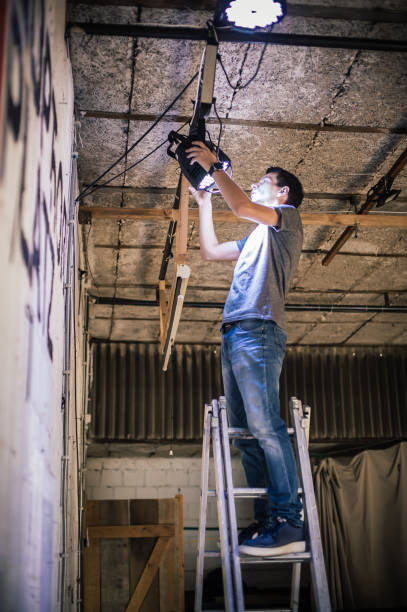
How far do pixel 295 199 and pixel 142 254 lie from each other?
289 centimetres

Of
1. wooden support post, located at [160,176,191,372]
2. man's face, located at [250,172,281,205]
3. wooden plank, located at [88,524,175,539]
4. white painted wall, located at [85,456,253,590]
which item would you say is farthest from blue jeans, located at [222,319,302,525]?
white painted wall, located at [85,456,253,590]

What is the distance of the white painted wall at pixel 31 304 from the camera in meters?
1.64

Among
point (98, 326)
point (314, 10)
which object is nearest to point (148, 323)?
point (98, 326)

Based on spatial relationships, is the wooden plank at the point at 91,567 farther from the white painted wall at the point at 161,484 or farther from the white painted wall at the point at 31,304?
the white painted wall at the point at 31,304

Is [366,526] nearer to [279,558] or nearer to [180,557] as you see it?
[180,557]

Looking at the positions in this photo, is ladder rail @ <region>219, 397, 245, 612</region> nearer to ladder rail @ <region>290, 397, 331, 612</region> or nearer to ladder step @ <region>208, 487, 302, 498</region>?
ladder step @ <region>208, 487, 302, 498</region>

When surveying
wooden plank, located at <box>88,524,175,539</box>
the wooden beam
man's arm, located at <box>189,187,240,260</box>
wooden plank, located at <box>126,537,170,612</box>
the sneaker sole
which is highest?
the wooden beam

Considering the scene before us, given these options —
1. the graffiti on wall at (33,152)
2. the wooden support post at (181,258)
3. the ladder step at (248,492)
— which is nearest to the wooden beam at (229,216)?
the wooden support post at (181,258)

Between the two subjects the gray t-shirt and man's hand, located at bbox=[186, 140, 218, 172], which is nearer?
the gray t-shirt

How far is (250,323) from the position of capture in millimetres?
3518

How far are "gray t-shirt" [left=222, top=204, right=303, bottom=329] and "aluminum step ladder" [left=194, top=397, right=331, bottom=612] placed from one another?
574 mm

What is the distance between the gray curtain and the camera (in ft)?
28.9

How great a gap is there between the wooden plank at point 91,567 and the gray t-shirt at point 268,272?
4233 mm

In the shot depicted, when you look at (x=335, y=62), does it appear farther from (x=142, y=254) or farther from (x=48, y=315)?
(x=142, y=254)
